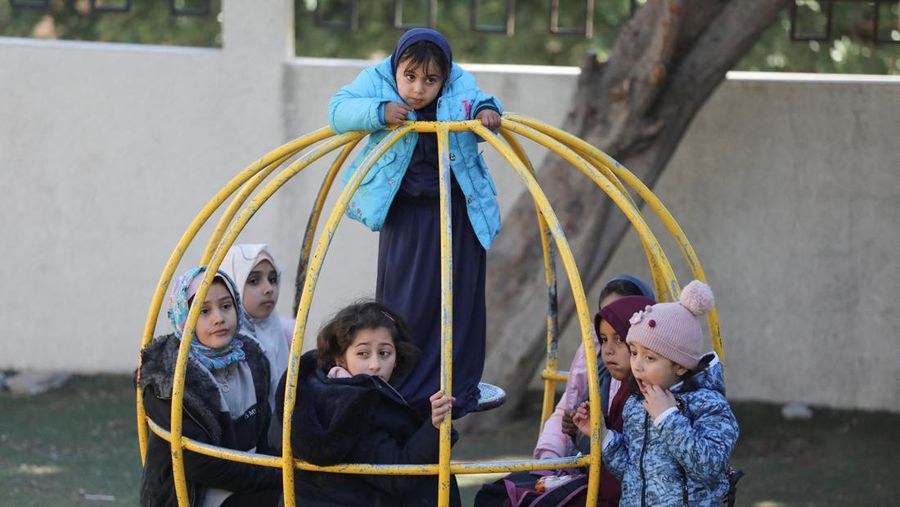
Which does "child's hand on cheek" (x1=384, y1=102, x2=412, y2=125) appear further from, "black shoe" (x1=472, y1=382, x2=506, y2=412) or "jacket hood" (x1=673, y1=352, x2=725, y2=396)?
"jacket hood" (x1=673, y1=352, x2=725, y2=396)

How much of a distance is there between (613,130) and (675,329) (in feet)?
8.50

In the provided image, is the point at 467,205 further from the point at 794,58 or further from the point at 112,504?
the point at 794,58

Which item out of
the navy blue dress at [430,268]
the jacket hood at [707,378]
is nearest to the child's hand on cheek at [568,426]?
the navy blue dress at [430,268]

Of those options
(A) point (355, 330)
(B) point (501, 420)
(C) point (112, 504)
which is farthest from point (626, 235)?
(A) point (355, 330)

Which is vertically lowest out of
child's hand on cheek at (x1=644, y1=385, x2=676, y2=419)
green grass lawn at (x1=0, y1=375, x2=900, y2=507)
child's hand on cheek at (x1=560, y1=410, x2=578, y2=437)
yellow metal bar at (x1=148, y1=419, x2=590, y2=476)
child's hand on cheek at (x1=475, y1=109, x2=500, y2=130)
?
green grass lawn at (x1=0, y1=375, x2=900, y2=507)

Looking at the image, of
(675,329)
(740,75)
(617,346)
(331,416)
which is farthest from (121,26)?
(675,329)

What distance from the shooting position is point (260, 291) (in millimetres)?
3918

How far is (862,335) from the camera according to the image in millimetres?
6074

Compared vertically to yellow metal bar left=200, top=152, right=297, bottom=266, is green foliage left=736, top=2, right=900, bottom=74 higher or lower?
higher

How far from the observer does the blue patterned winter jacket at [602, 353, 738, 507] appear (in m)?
2.82

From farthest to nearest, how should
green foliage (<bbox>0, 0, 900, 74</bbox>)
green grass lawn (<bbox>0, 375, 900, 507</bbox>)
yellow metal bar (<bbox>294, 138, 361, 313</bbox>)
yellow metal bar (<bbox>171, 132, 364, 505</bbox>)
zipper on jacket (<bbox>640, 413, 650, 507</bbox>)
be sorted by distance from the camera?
green foliage (<bbox>0, 0, 900, 74</bbox>)
green grass lawn (<bbox>0, 375, 900, 507</bbox>)
yellow metal bar (<bbox>294, 138, 361, 313</bbox>)
yellow metal bar (<bbox>171, 132, 364, 505</bbox>)
zipper on jacket (<bbox>640, 413, 650, 507</bbox>)


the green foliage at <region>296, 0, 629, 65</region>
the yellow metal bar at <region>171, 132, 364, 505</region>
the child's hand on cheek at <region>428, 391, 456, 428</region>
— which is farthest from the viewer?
the green foliage at <region>296, 0, 629, 65</region>

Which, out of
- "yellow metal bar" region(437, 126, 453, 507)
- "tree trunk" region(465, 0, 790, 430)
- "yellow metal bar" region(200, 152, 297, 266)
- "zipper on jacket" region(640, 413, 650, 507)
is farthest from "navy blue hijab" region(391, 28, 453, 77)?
"tree trunk" region(465, 0, 790, 430)

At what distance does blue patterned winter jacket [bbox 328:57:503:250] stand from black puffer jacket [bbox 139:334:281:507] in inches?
24.3
